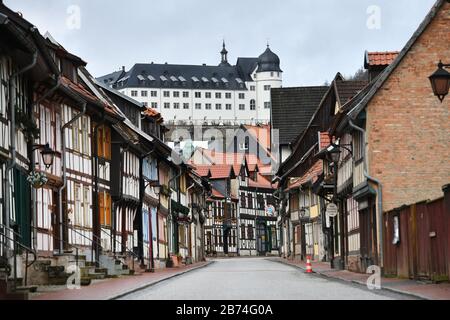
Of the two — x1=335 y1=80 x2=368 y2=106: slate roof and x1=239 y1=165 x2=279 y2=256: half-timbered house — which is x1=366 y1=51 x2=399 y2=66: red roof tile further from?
x1=239 y1=165 x2=279 y2=256: half-timbered house

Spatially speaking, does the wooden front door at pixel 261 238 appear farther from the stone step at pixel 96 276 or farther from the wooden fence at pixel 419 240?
the wooden fence at pixel 419 240

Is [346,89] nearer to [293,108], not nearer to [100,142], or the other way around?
[100,142]

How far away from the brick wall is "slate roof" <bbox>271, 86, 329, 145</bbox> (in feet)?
197

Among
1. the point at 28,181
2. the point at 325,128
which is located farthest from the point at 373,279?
the point at 325,128

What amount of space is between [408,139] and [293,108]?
208 feet

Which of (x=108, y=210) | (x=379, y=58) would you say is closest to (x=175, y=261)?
(x=108, y=210)

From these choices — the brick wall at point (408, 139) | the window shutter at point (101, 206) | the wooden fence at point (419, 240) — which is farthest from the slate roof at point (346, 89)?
the wooden fence at point (419, 240)

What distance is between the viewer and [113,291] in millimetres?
28547

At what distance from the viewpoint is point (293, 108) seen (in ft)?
338

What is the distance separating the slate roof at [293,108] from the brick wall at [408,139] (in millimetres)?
60109

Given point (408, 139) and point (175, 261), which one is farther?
point (175, 261)

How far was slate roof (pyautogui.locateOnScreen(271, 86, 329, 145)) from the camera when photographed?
101125mm

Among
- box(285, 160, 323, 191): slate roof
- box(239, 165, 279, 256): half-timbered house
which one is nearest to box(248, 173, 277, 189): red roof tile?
box(239, 165, 279, 256): half-timbered house
